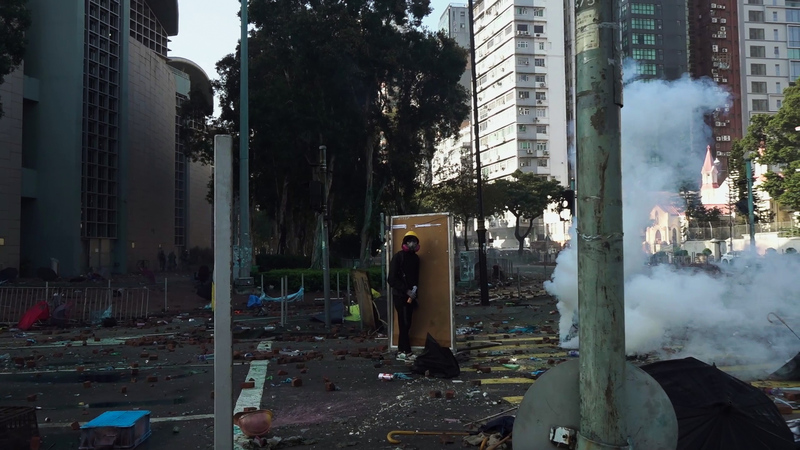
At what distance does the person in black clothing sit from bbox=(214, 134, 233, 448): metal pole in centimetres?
659

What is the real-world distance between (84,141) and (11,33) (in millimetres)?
11268

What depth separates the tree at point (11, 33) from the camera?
→ 2411cm

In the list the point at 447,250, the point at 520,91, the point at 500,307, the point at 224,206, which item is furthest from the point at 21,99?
the point at 520,91

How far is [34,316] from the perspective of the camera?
15648mm

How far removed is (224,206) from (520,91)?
85745 millimetres

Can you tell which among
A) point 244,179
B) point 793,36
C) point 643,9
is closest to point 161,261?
point 244,179

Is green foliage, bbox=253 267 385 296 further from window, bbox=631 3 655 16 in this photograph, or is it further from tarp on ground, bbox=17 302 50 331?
window, bbox=631 3 655 16

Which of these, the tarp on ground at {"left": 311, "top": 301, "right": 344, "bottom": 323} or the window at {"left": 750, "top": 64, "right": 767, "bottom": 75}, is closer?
the tarp on ground at {"left": 311, "top": 301, "right": 344, "bottom": 323}

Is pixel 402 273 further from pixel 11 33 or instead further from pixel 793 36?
pixel 793 36

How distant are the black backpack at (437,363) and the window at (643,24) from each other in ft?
272

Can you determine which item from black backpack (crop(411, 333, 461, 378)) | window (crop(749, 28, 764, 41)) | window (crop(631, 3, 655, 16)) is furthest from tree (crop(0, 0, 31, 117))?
window (crop(749, 28, 764, 41))

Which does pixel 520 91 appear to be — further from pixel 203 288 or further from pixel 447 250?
pixel 447 250

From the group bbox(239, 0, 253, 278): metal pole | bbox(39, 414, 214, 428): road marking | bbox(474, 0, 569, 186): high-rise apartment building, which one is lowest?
bbox(39, 414, 214, 428): road marking

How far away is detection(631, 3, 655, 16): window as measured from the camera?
82756 millimetres
